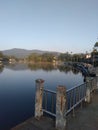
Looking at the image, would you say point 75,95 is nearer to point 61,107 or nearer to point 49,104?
point 61,107

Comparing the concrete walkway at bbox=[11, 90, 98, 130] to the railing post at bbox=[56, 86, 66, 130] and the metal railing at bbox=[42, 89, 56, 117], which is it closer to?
the railing post at bbox=[56, 86, 66, 130]

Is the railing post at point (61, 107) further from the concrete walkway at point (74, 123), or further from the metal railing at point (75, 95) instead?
the metal railing at point (75, 95)

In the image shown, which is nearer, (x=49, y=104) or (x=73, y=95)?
(x=73, y=95)

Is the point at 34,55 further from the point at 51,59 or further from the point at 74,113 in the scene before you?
the point at 74,113

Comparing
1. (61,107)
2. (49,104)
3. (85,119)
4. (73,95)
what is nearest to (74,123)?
(85,119)

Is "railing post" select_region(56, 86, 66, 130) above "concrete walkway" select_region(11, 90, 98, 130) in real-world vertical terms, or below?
above

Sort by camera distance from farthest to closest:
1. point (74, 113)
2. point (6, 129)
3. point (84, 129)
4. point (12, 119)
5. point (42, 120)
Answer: point (12, 119) → point (6, 129) → point (74, 113) → point (42, 120) → point (84, 129)

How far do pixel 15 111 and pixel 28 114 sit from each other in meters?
1.22

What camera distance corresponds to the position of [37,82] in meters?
5.86

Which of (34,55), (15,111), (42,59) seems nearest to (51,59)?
(42,59)

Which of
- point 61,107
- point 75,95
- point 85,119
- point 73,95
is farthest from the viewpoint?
point 73,95

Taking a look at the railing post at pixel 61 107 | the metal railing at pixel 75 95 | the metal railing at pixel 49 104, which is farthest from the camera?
the metal railing at pixel 75 95

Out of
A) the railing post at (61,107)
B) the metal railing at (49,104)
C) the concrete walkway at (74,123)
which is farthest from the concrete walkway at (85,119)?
the metal railing at (49,104)

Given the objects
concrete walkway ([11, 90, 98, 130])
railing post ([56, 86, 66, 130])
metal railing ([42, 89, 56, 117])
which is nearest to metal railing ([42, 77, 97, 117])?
metal railing ([42, 89, 56, 117])
